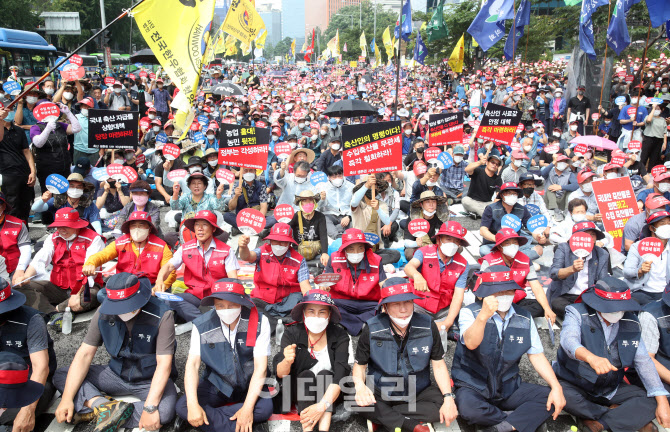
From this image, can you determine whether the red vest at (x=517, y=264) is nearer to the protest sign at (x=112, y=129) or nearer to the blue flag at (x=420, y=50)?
the protest sign at (x=112, y=129)

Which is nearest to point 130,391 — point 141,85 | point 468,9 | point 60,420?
point 60,420

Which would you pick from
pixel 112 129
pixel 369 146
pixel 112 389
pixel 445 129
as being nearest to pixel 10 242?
pixel 112 389

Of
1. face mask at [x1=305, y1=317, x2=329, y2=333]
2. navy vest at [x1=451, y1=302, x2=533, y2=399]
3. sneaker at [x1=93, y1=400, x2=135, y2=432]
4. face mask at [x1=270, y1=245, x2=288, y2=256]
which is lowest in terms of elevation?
sneaker at [x1=93, y1=400, x2=135, y2=432]

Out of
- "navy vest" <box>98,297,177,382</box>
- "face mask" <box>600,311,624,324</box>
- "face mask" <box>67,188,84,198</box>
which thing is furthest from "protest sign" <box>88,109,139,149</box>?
"face mask" <box>600,311,624,324</box>

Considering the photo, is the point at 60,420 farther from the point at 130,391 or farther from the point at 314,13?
the point at 314,13

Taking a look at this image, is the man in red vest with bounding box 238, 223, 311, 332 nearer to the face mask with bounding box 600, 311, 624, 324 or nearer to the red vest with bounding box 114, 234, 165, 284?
the red vest with bounding box 114, 234, 165, 284

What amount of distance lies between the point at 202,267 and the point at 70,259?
5.69 feet

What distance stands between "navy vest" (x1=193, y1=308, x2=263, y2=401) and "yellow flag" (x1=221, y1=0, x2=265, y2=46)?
9.67 metres

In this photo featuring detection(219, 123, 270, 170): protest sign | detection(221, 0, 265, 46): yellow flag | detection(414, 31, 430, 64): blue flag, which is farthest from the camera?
detection(414, 31, 430, 64): blue flag

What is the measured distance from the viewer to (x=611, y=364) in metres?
3.87

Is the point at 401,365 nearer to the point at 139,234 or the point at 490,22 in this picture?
the point at 139,234

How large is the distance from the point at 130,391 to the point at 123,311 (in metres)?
0.84

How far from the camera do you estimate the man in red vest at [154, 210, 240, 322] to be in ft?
17.6

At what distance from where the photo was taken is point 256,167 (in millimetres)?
8195
